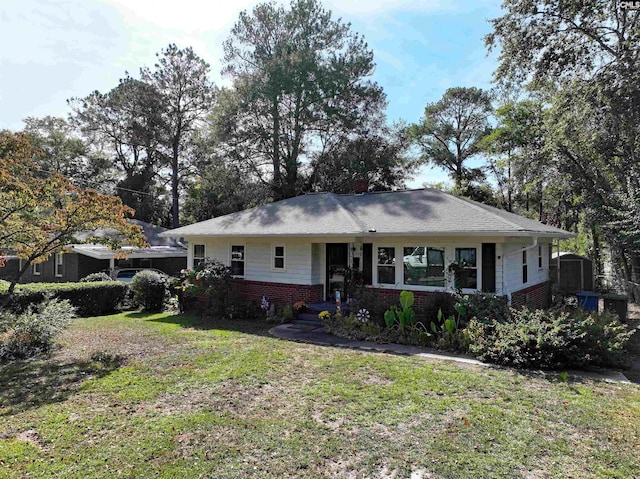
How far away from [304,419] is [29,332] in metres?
6.99

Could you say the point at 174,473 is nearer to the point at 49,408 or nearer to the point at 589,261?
the point at 49,408

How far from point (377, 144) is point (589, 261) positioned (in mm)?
12820

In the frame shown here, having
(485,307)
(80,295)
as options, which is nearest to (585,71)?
(485,307)

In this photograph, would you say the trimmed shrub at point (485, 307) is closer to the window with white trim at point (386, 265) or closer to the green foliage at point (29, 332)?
the window with white trim at point (386, 265)

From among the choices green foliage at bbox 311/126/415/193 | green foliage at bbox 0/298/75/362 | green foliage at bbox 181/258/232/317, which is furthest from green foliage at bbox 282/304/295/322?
green foliage at bbox 311/126/415/193

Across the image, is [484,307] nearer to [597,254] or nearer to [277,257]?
[277,257]

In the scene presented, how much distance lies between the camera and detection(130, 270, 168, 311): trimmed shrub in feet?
47.9

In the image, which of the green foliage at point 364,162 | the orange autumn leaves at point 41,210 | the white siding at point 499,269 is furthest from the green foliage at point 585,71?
the orange autumn leaves at point 41,210

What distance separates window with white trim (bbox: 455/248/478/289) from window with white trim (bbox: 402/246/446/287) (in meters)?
0.47

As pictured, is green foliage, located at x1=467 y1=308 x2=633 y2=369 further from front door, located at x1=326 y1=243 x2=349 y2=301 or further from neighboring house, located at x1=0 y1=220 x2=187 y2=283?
neighboring house, located at x1=0 y1=220 x2=187 y2=283

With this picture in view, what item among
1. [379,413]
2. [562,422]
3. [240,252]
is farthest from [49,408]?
[240,252]

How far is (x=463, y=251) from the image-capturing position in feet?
33.9

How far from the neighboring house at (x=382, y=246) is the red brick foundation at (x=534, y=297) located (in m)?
0.04

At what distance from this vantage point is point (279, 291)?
12719mm
